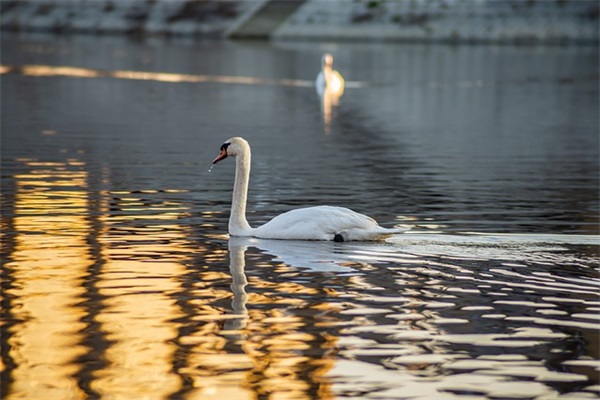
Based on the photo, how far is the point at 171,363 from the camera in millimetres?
10008

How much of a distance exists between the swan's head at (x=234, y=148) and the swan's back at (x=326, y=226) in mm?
1305

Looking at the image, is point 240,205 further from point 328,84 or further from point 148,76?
point 148,76

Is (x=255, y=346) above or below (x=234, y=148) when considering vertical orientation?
below

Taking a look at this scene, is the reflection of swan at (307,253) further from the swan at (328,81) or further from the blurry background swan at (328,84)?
the swan at (328,81)

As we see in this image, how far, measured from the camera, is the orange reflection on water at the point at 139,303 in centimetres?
956

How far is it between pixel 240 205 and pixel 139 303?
387cm

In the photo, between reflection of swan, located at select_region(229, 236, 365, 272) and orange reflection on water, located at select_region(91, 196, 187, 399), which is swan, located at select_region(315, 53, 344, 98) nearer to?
orange reflection on water, located at select_region(91, 196, 187, 399)

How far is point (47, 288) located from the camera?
12.5m

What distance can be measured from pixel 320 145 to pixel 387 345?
57.1ft

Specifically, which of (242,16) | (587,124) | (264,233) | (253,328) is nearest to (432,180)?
(264,233)

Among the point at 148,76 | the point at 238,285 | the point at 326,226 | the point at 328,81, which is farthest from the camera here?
the point at 148,76

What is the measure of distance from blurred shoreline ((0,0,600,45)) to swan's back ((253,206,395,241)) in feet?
245

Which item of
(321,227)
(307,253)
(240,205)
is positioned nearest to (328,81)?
(240,205)

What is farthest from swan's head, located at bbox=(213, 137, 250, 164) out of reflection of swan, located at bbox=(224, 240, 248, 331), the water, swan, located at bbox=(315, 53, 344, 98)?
swan, located at bbox=(315, 53, 344, 98)
